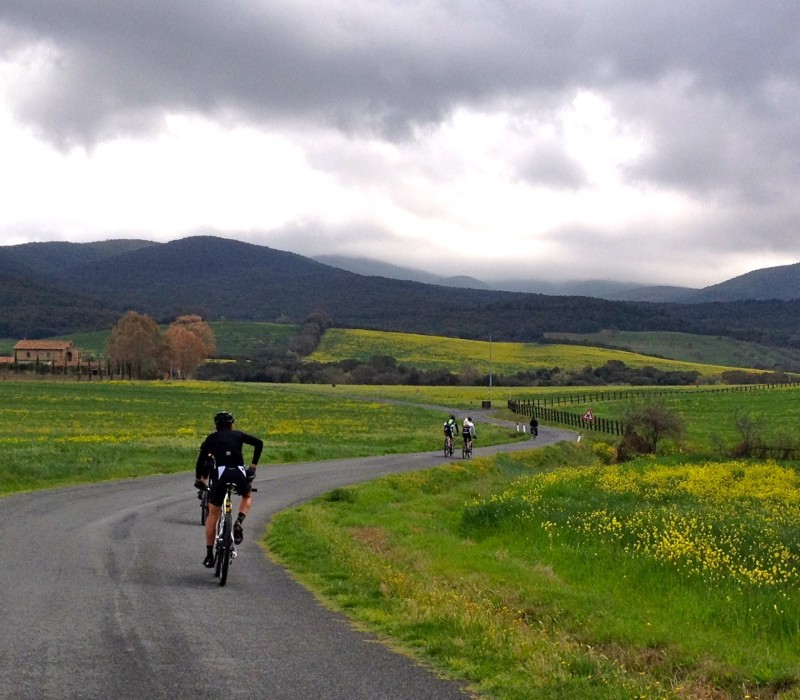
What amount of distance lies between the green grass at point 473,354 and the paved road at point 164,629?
128 meters

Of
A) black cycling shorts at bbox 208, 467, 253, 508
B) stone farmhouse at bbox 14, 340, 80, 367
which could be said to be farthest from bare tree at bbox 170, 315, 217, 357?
black cycling shorts at bbox 208, 467, 253, 508

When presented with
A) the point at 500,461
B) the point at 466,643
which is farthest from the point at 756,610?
the point at 500,461

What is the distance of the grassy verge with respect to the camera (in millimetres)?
8727

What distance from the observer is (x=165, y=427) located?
55.4 meters

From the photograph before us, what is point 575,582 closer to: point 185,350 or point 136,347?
point 136,347

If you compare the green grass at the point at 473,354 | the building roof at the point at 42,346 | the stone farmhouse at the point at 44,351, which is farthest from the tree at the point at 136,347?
the building roof at the point at 42,346

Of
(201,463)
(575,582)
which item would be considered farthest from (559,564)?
(201,463)

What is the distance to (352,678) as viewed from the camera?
8109 millimetres

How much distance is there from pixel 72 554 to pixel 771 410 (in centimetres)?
6214

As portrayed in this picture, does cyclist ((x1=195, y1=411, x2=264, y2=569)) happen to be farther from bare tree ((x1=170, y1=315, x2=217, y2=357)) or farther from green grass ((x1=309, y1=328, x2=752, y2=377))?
bare tree ((x1=170, y1=315, x2=217, y2=357))

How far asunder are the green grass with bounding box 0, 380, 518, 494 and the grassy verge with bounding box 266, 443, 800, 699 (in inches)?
400

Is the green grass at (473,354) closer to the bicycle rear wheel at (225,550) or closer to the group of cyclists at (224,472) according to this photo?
the group of cyclists at (224,472)

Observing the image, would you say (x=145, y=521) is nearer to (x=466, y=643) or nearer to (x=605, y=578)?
(x=605, y=578)

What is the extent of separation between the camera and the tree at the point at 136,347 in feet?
440
